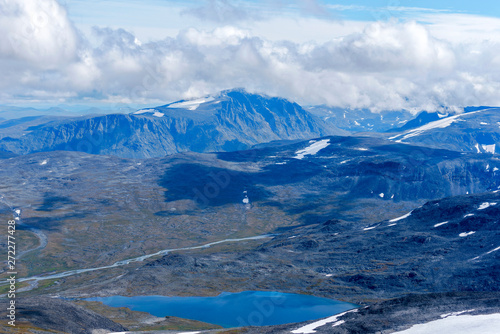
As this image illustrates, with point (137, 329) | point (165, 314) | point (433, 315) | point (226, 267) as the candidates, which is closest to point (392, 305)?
point (433, 315)

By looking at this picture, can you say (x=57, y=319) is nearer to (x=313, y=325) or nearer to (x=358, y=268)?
(x=313, y=325)

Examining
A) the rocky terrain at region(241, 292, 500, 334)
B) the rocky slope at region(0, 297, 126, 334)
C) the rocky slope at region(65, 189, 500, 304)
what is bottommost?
the rocky slope at region(65, 189, 500, 304)

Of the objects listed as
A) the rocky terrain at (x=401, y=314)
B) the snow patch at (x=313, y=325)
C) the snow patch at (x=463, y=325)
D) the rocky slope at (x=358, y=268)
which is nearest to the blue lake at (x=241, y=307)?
the rocky slope at (x=358, y=268)

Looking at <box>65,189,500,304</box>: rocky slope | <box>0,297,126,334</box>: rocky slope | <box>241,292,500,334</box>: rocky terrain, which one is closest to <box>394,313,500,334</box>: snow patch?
<box>241,292,500,334</box>: rocky terrain

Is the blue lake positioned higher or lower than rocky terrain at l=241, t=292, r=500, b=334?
lower

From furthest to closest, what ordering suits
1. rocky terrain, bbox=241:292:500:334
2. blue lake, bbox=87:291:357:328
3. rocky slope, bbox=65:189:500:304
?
rocky slope, bbox=65:189:500:304 → blue lake, bbox=87:291:357:328 → rocky terrain, bbox=241:292:500:334

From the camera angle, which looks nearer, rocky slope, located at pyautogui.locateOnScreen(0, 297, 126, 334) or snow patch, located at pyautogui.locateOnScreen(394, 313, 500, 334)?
snow patch, located at pyautogui.locateOnScreen(394, 313, 500, 334)

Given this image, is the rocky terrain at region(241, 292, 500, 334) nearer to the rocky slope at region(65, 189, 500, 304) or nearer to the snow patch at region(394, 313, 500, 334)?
the snow patch at region(394, 313, 500, 334)

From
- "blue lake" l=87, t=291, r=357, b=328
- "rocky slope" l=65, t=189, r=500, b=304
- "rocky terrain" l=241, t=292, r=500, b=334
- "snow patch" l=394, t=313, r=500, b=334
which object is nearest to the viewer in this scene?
"snow patch" l=394, t=313, r=500, b=334

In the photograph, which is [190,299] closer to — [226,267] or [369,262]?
[226,267]
